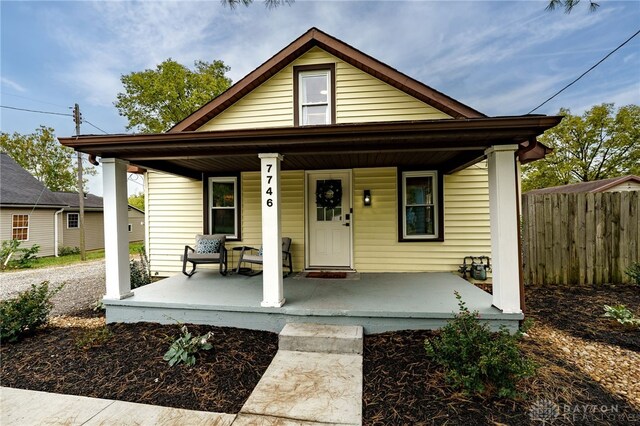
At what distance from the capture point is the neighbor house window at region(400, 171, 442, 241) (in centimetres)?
526

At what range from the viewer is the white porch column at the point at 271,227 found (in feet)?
11.1

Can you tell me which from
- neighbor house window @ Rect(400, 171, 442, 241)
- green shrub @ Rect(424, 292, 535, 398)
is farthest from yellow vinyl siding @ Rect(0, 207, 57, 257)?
green shrub @ Rect(424, 292, 535, 398)

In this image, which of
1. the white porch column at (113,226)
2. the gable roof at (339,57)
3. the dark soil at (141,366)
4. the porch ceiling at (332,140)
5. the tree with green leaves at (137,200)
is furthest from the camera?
the tree with green leaves at (137,200)

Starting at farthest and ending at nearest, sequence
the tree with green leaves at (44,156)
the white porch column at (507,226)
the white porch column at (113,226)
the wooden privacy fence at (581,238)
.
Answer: the tree with green leaves at (44,156) → the wooden privacy fence at (581,238) → the white porch column at (113,226) → the white porch column at (507,226)

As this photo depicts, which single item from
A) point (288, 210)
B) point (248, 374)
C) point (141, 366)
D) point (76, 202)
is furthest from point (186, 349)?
point (76, 202)

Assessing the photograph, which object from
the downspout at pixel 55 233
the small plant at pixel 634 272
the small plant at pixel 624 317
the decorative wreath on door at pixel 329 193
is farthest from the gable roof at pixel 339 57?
the downspout at pixel 55 233

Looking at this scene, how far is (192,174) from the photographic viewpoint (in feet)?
18.2

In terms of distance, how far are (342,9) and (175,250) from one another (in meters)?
6.90

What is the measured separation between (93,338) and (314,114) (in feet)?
16.1

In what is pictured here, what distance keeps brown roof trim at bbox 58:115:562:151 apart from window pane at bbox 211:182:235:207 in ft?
7.92

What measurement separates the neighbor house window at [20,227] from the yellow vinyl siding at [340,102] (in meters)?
11.8

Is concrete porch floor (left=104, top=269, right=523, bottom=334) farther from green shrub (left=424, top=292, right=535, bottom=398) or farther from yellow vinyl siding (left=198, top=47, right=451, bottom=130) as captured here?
yellow vinyl siding (left=198, top=47, right=451, bottom=130)

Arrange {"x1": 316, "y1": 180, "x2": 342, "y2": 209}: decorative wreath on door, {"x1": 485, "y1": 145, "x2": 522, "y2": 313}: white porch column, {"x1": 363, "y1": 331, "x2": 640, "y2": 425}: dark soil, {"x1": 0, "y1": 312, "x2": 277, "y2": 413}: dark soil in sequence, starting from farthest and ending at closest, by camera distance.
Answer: {"x1": 316, "y1": 180, "x2": 342, "y2": 209}: decorative wreath on door
{"x1": 485, "y1": 145, "x2": 522, "y2": 313}: white porch column
{"x1": 0, "y1": 312, "x2": 277, "y2": 413}: dark soil
{"x1": 363, "y1": 331, "x2": 640, "y2": 425}: dark soil

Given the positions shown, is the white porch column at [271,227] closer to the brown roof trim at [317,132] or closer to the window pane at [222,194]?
the brown roof trim at [317,132]
